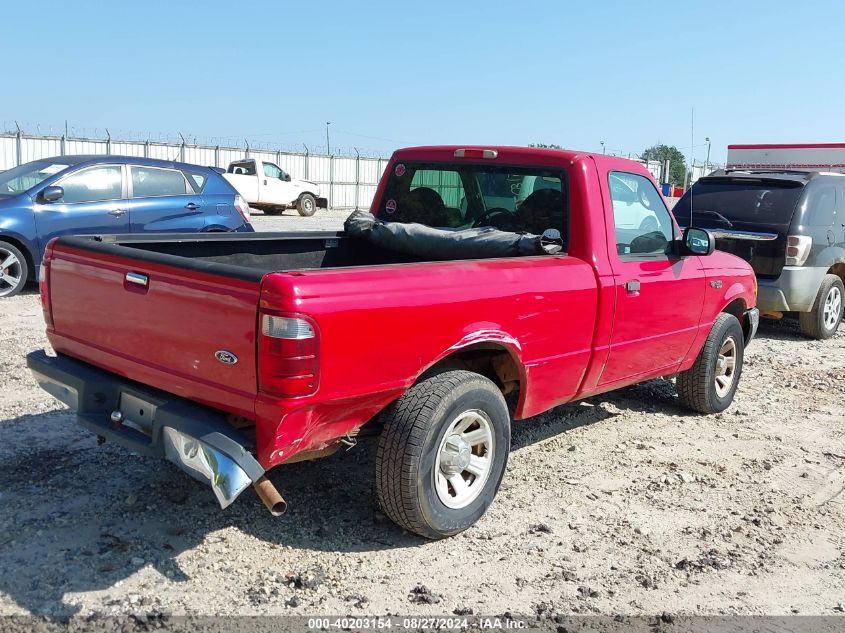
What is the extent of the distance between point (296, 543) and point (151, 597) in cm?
75

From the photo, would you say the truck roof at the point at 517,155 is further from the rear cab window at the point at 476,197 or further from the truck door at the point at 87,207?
the truck door at the point at 87,207

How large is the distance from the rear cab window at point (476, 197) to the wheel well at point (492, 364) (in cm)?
85

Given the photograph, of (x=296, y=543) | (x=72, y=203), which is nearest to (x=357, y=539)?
(x=296, y=543)

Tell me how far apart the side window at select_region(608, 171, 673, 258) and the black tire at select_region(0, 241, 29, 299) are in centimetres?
732

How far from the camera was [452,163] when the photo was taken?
17.9 feet

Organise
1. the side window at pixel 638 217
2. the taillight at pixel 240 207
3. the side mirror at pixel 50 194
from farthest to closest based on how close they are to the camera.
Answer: the taillight at pixel 240 207
the side mirror at pixel 50 194
the side window at pixel 638 217

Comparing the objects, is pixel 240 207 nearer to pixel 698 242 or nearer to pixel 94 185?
pixel 94 185

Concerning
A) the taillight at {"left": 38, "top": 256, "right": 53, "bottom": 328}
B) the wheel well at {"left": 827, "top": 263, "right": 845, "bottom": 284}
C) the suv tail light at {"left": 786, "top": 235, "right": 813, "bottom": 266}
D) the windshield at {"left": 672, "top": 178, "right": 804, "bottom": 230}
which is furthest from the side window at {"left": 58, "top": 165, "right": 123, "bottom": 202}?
the wheel well at {"left": 827, "top": 263, "right": 845, "bottom": 284}

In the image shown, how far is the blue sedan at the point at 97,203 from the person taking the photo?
375 inches

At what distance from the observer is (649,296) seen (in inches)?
201

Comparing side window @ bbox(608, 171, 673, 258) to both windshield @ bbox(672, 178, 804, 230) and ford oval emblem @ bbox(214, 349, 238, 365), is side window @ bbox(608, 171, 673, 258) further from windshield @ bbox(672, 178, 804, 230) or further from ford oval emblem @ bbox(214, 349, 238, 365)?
windshield @ bbox(672, 178, 804, 230)

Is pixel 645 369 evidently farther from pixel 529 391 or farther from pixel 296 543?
pixel 296 543

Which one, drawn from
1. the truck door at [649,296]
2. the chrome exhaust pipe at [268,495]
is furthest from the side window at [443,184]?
the chrome exhaust pipe at [268,495]

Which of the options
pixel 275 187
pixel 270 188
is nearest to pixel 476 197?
pixel 270 188
